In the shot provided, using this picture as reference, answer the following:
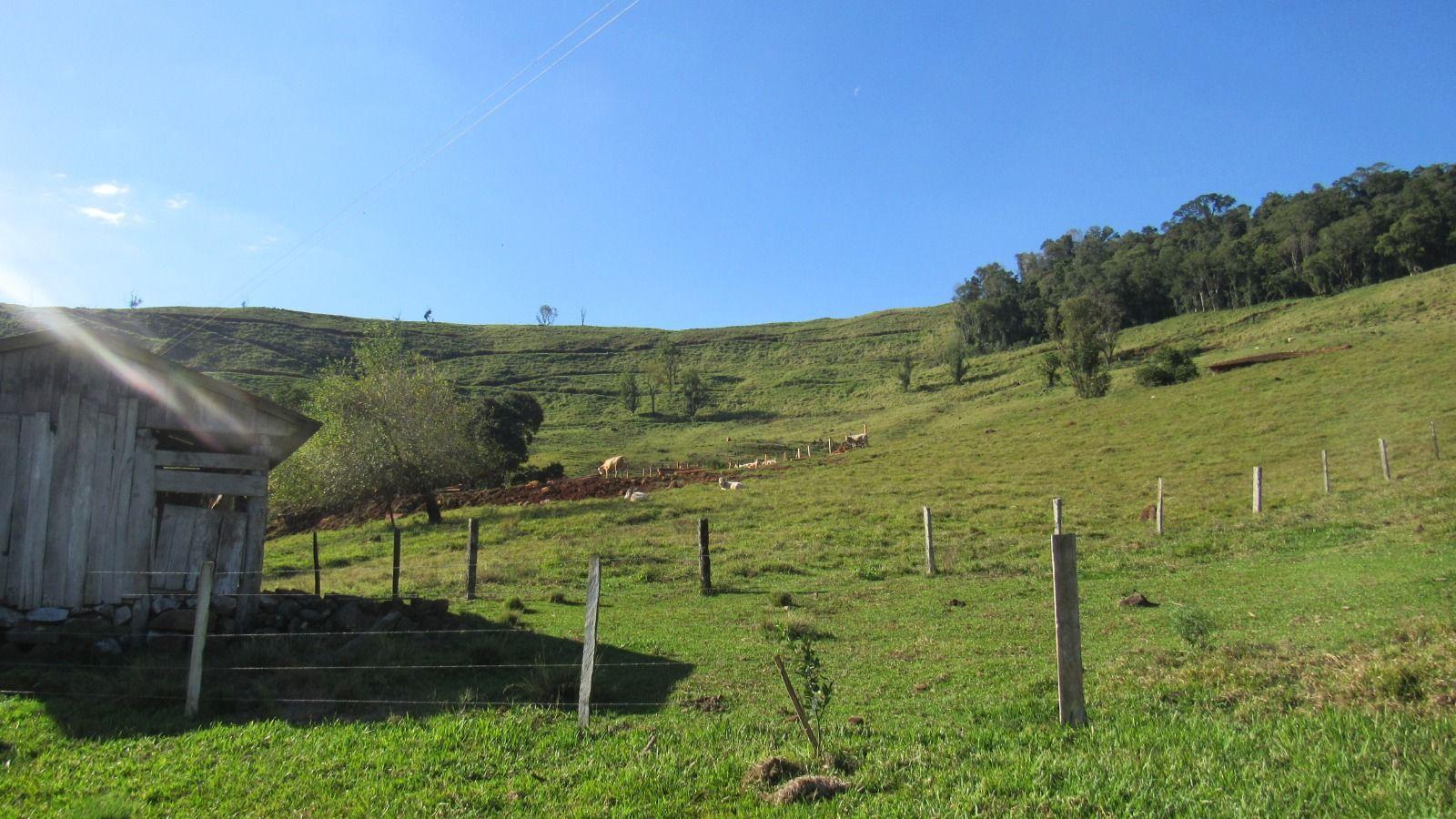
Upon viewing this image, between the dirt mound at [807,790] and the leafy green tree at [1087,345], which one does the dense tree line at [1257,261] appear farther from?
the dirt mound at [807,790]

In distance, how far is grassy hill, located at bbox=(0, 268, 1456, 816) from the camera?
548 cm

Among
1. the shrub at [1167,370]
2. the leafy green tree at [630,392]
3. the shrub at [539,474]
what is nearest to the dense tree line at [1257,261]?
the shrub at [1167,370]

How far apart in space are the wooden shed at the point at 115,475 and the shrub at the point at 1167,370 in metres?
54.4

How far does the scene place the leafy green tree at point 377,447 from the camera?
3394 cm

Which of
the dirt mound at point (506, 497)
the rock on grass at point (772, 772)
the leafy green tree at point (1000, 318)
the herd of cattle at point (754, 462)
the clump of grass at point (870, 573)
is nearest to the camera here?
the rock on grass at point (772, 772)

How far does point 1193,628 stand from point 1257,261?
113239 millimetres

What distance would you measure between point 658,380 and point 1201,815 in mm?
93618

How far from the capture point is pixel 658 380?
97.4 m

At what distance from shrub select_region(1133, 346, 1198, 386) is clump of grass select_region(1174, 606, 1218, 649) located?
49932mm

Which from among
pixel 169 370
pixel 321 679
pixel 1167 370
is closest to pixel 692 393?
pixel 1167 370

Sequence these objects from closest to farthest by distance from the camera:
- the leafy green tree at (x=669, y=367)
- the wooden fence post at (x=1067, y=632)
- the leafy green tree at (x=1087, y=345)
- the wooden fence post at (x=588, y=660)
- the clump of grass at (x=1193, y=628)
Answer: the wooden fence post at (x=1067, y=632) → the wooden fence post at (x=588, y=660) → the clump of grass at (x=1193, y=628) → the leafy green tree at (x=1087, y=345) → the leafy green tree at (x=669, y=367)

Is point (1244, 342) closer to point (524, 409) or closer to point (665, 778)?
point (524, 409)

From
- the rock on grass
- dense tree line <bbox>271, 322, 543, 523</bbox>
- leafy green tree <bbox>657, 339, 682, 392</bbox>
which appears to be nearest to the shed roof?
the rock on grass

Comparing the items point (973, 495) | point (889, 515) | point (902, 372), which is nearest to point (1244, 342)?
point (902, 372)
